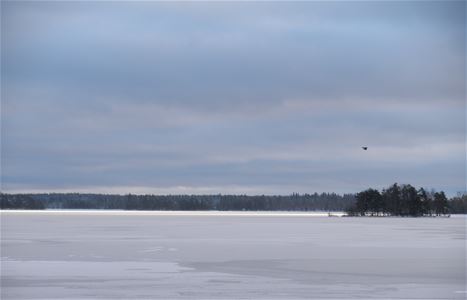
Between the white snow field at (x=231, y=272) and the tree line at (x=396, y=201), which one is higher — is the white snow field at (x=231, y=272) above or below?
below

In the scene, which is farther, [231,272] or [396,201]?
[396,201]

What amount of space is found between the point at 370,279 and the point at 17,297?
1164cm

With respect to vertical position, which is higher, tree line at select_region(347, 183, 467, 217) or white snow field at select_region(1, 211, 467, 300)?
tree line at select_region(347, 183, 467, 217)

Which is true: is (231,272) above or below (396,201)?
below

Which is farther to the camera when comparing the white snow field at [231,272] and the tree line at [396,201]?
the tree line at [396,201]

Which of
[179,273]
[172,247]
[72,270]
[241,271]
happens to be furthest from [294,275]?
[172,247]

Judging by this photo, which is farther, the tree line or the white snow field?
the tree line

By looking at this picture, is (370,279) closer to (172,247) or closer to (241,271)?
(241,271)

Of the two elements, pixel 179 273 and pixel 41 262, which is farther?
pixel 41 262

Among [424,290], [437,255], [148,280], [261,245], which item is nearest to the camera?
[424,290]

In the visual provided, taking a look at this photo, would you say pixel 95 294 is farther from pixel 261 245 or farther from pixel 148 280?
pixel 261 245

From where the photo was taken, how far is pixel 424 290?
2338cm

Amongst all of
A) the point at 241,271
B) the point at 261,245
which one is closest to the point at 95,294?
the point at 241,271

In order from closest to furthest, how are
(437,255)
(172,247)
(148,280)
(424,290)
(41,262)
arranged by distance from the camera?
(424,290) → (148,280) → (41,262) → (437,255) → (172,247)
